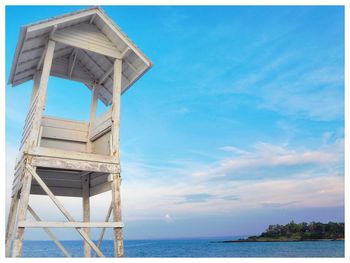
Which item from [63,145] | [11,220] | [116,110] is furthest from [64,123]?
[11,220]

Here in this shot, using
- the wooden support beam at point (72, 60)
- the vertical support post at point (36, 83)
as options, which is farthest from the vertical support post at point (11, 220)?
the wooden support beam at point (72, 60)

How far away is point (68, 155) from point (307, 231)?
459 feet

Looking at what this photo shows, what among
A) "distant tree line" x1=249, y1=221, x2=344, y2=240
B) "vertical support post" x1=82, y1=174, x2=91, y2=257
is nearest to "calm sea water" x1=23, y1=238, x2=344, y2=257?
Result: "distant tree line" x1=249, y1=221, x2=344, y2=240

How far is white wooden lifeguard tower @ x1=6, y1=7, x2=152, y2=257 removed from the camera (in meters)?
8.34

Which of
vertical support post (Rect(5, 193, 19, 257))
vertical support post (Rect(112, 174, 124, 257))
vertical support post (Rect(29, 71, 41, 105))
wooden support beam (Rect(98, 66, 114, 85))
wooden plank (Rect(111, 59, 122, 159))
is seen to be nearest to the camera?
vertical support post (Rect(112, 174, 124, 257))

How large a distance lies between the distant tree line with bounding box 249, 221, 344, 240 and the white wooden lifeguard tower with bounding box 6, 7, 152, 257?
132 metres

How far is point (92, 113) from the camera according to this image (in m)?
11.5

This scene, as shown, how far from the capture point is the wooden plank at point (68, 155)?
27.1 ft

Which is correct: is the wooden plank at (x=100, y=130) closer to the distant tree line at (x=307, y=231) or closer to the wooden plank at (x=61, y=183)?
the wooden plank at (x=61, y=183)

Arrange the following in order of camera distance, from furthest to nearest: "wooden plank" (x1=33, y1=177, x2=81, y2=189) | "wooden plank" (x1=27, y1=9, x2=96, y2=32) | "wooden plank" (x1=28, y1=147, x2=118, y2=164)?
1. "wooden plank" (x1=33, y1=177, x2=81, y2=189)
2. "wooden plank" (x1=27, y1=9, x2=96, y2=32)
3. "wooden plank" (x1=28, y1=147, x2=118, y2=164)

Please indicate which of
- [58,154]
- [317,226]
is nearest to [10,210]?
[58,154]

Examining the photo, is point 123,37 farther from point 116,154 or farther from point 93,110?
point 116,154

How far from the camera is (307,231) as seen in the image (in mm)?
129875

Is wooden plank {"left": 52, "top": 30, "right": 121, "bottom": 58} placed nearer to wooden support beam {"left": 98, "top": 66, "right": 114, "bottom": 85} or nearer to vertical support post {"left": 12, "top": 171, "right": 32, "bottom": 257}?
Answer: wooden support beam {"left": 98, "top": 66, "right": 114, "bottom": 85}
